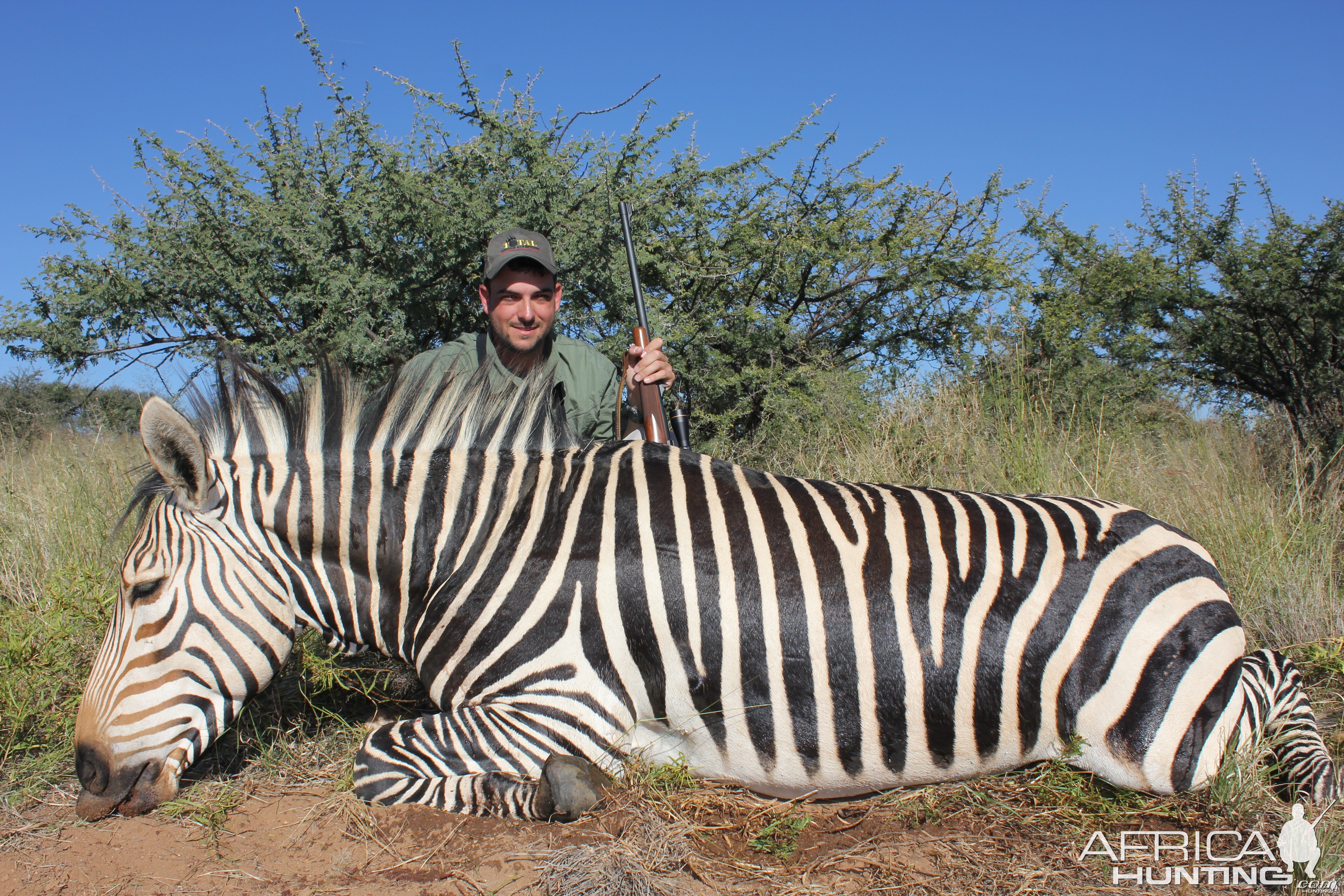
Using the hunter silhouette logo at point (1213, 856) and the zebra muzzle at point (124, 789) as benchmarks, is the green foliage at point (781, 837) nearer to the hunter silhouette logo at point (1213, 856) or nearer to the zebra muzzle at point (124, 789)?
the hunter silhouette logo at point (1213, 856)

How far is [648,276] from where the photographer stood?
661 centimetres

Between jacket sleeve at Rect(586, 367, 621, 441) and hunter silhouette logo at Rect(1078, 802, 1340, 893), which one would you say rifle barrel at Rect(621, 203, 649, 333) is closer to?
jacket sleeve at Rect(586, 367, 621, 441)

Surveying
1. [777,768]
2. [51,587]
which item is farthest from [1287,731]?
[51,587]

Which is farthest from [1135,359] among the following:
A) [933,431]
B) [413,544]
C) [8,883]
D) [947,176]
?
[8,883]

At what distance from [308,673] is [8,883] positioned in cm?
128

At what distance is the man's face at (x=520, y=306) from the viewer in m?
4.43

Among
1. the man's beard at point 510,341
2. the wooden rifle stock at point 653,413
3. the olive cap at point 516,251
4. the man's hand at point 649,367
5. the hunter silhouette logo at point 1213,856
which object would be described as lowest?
the hunter silhouette logo at point 1213,856

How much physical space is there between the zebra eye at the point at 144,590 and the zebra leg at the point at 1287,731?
3410mm

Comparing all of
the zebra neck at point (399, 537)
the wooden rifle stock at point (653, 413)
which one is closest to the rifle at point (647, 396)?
the wooden rifle stock at point (653, 413)

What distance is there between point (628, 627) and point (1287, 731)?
2234 mm

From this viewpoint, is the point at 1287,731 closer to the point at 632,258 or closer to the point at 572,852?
the point at 572,852

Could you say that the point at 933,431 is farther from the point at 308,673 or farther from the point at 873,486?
Result: the point at 308,673

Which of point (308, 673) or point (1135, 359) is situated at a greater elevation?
point (1135, 359)

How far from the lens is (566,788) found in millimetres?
2398
